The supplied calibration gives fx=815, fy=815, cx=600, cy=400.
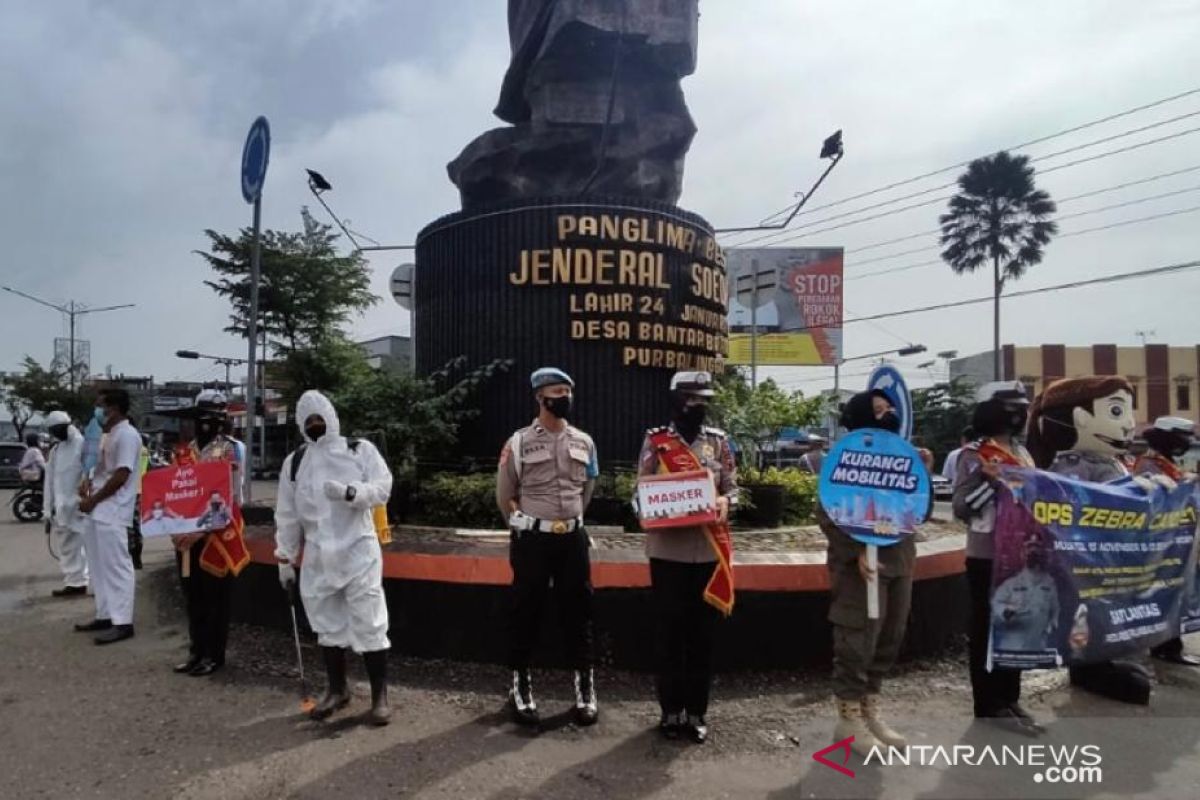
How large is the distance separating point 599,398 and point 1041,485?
4105mm

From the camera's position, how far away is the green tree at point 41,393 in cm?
4562

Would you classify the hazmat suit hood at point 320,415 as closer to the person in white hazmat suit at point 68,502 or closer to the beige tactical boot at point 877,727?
the beige tactical boot at point 877,727

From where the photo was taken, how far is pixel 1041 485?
154 inches

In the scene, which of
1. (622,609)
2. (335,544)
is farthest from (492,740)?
(335,544)

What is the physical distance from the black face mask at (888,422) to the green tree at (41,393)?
5078cm

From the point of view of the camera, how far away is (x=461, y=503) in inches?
261

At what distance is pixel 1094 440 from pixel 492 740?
364cm

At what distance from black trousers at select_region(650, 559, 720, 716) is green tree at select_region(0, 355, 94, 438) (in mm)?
50083

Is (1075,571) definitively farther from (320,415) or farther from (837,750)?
(320,415)

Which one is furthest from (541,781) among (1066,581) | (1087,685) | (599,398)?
(599,398)

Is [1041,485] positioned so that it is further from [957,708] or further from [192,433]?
[192,433]

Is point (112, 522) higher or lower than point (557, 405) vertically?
lower

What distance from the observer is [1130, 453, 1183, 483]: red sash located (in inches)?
212

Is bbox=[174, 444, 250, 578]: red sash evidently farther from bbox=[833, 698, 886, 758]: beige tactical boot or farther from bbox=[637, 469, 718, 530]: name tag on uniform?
bbox=[833, 698, 886, 758]: beige tactical boot
